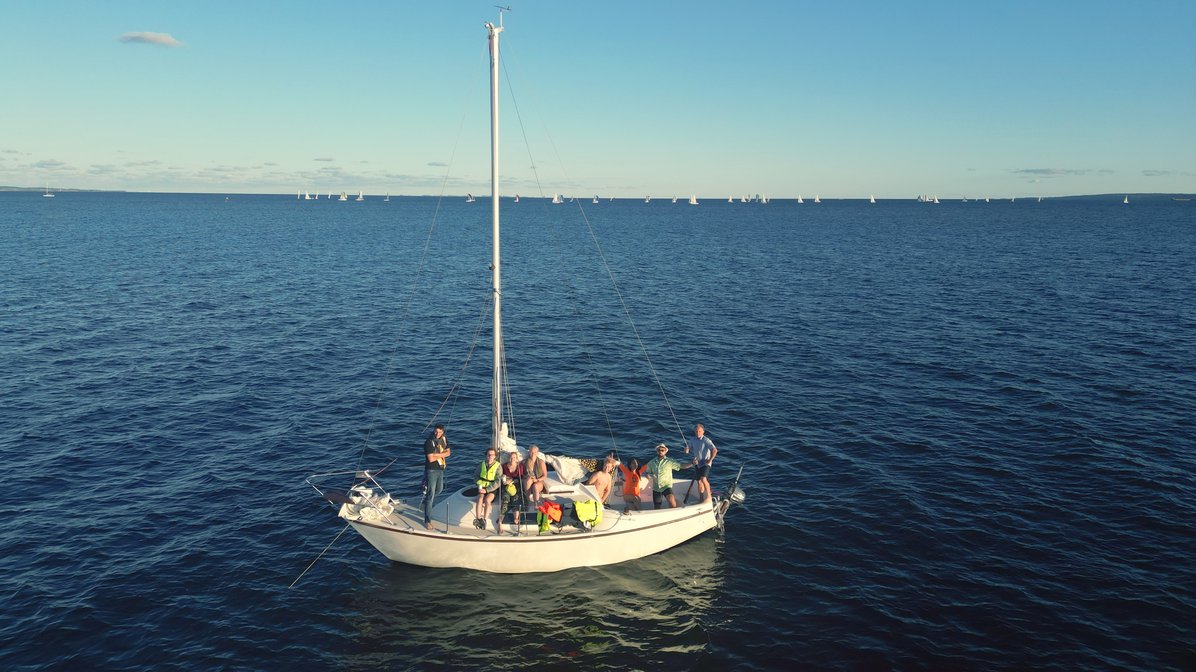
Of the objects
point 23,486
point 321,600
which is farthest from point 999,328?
point 23,486

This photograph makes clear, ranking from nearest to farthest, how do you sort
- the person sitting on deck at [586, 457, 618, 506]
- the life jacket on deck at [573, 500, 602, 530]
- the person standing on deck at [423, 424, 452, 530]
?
the life jacket on deck at [573, 500, 602, 530], the person standing on deck at [423, 424, 452, 530], the person sitting on deck at [586, 457, 618, 506]

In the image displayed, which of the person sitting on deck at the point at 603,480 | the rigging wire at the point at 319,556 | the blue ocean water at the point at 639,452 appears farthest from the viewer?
the person sitting on deck at the point at 603,480

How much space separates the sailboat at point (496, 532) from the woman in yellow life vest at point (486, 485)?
4.1 inches

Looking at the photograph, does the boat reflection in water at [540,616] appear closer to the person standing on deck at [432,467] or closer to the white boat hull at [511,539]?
the white boat hull at [511,539]

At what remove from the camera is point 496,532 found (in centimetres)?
1972

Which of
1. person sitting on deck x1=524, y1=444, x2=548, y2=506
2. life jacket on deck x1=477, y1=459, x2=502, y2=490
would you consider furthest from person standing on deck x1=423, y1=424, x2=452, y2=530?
person sitting on deck x1=524, y1=444, x2=548, y2=506

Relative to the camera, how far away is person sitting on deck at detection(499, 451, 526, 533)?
19.8 m

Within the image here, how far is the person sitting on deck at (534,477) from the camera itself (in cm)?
2008

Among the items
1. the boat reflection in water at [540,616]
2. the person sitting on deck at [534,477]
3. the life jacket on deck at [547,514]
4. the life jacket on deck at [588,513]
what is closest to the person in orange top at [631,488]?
the life jacket on deck at [588,513]

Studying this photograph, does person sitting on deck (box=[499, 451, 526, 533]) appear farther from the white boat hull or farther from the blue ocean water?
the blue ocean water

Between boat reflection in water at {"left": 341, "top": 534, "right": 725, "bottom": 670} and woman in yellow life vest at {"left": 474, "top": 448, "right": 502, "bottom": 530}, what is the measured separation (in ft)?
6.06

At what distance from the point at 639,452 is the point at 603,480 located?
29.0 feet

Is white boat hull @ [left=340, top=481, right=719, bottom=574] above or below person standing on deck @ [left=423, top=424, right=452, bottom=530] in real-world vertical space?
below

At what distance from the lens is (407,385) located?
38938mm
